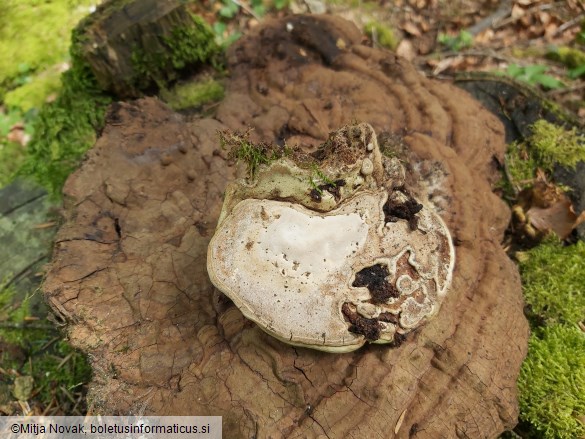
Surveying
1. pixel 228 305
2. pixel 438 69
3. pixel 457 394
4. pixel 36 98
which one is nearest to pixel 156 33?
pixel 36 98

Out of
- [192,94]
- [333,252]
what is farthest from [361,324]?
[192,94]

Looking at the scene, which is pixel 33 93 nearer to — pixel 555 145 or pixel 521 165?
pixel 521 165

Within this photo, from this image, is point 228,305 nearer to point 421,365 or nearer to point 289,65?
point 421,365

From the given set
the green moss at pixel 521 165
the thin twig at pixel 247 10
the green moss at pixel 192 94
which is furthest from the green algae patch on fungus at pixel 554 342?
the thin twig at pixel 247 10

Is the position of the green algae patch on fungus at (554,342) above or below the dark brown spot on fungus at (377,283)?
below

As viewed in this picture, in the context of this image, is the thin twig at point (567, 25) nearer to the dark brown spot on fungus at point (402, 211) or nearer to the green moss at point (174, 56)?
the green moss at point (174, 56)

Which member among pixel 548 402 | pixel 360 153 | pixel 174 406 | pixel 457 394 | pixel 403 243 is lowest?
pixel 548 402
